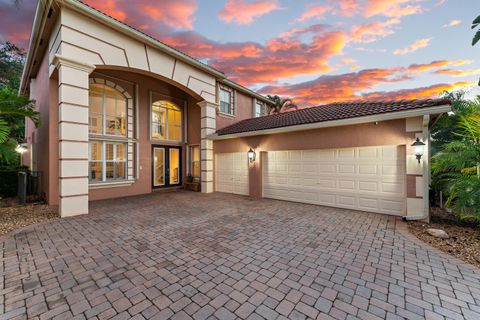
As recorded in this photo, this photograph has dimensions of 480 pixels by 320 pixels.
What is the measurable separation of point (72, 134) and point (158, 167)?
4.95 m

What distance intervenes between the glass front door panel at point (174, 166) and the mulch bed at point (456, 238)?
33.6ft

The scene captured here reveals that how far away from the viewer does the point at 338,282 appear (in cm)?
256

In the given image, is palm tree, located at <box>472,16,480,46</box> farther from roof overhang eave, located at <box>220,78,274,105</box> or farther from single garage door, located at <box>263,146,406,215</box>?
roof overhang eave, located at <box>220,78,274,105</box>

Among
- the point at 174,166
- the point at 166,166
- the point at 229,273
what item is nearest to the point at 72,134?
the point at 166,166

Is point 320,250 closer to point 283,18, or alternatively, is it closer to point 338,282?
point 338,282

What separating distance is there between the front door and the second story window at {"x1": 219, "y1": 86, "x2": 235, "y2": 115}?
3648 millimetres

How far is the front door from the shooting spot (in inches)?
407

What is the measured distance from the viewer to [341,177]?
670 centimetres

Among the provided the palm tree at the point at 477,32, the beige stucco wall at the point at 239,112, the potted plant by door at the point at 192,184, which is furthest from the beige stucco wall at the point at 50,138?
the palm tree at the point at 477,32

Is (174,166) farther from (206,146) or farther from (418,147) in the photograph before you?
(418,147)

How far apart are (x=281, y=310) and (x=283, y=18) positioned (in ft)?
33.3

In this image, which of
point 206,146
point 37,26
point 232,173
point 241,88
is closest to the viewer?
→ point 37,26

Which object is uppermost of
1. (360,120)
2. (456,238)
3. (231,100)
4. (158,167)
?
(231,100)

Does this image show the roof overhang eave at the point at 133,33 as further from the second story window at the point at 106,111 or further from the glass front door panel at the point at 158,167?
the glass front door panel at the point at 158,167
